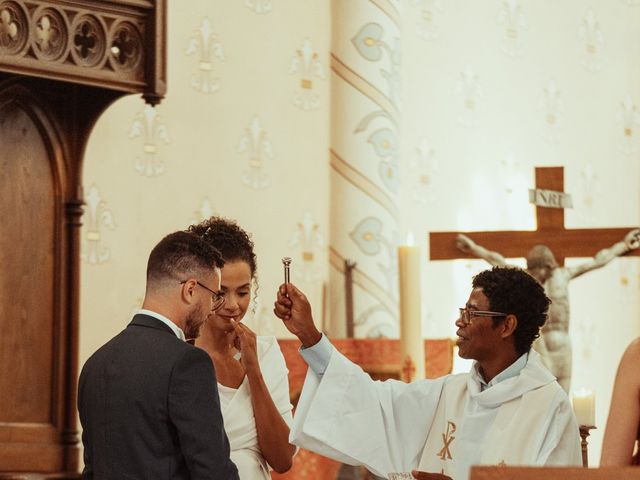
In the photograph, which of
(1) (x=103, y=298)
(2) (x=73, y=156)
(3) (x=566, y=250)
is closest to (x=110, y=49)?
(2) (x=73, y=156)

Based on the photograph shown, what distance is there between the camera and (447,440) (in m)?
4.09

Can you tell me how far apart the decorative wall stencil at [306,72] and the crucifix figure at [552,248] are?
119cm

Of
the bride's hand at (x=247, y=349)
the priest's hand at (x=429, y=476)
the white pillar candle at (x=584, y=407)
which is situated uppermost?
the bride's hand at (x=247, y=349)

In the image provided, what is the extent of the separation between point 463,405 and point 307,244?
295 cm

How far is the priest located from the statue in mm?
2037

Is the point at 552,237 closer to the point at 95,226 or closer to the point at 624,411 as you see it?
the point at 95,226

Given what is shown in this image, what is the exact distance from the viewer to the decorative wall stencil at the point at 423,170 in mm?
7539

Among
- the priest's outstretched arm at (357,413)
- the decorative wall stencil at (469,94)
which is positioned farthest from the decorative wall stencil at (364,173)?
the priest's outstretched arm at (357,413)

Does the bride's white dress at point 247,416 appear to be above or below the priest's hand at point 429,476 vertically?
above

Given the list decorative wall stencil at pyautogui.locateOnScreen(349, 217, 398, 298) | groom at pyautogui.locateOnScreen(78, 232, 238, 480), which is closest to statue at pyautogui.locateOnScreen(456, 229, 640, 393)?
decorative wall stencil at pyautogui.locateOnScreen(349, 217, 398, 298)

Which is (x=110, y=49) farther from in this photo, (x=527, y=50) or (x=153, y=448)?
(x=527, y=50)

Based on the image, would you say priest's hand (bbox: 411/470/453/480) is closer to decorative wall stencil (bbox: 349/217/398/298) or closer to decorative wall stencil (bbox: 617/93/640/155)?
decorative wall stencil (bbox: 349/217/398/298)

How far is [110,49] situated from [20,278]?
0.98 meters

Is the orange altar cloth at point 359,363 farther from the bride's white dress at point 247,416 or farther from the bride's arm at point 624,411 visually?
the bride's arm at point 624,411
